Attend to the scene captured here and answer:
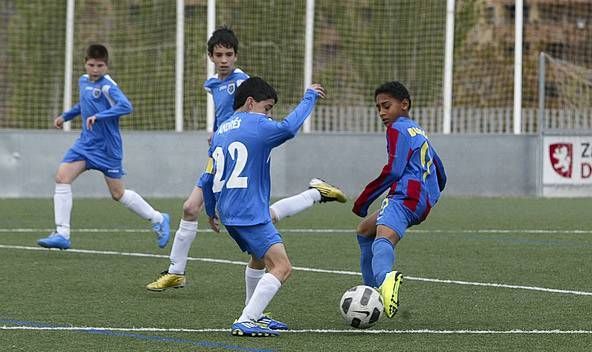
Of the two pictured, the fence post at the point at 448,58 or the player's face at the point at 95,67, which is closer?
the player's face at the point at 95,67

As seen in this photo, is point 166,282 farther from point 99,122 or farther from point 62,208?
point 99,122

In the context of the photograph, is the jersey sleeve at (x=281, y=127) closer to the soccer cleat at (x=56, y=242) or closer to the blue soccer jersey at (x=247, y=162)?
the blue soccer jersey at (x=247, y=162)

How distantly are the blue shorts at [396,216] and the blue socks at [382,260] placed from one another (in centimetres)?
13

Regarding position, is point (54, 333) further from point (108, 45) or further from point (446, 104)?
point (108, 45)

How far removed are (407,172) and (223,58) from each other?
7.05 feet

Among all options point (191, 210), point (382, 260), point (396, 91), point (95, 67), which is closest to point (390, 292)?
point (382, 260)

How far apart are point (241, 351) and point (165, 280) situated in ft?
8.44

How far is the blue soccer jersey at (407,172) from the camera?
7852 mm

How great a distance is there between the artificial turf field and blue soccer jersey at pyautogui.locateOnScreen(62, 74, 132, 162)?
871 millimetres

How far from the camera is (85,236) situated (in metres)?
13.7

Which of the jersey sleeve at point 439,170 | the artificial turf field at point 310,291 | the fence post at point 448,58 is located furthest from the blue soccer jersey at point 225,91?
the fence post at point 448,58

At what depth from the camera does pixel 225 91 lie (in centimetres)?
980

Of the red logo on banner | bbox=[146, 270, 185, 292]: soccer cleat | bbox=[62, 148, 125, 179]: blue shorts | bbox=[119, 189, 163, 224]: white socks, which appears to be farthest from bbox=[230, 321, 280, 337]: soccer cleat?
the red logo on banner

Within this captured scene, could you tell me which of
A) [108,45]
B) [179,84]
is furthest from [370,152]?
[108,45]
